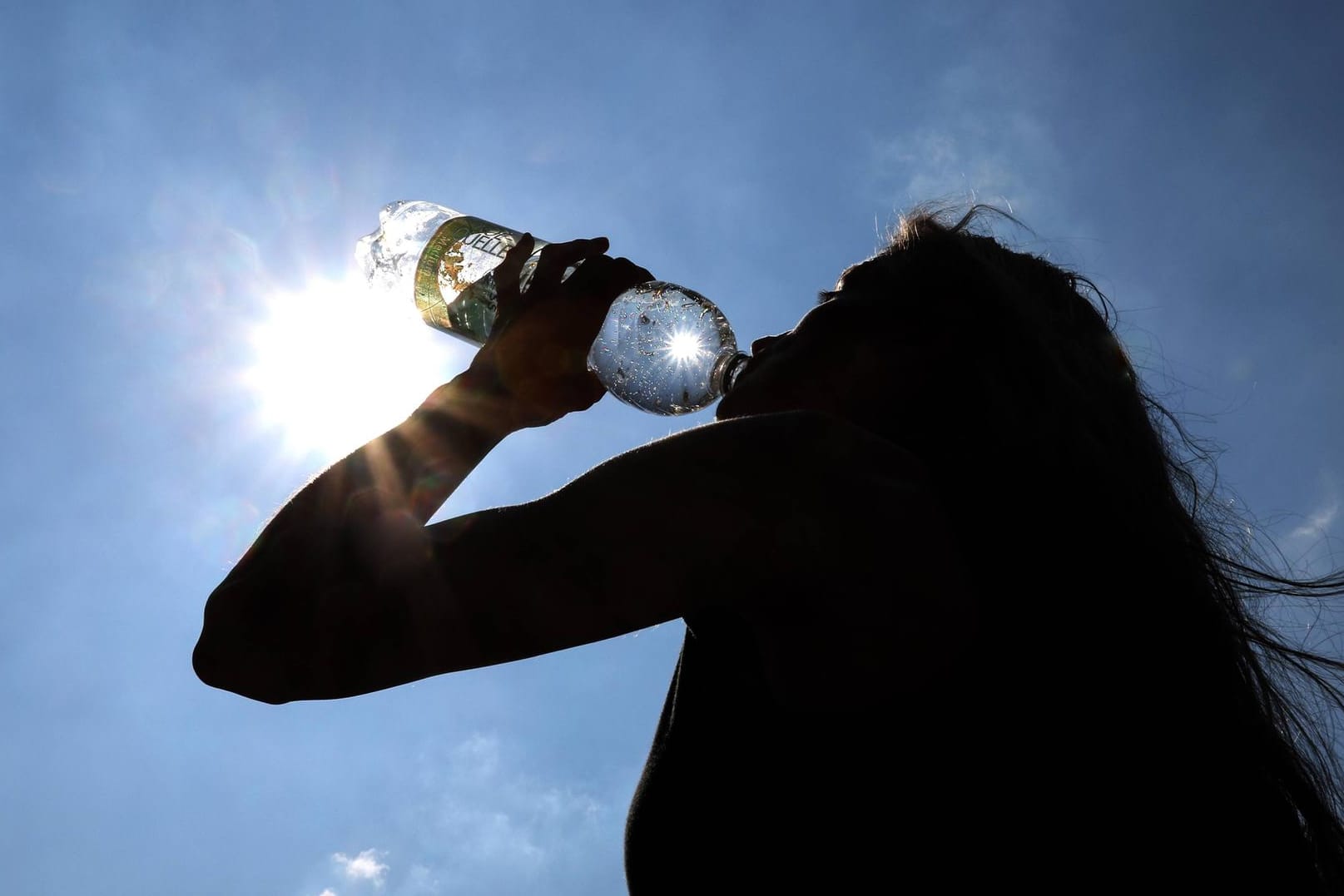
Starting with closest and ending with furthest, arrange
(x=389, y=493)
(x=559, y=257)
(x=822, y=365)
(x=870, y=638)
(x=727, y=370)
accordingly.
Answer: (x=870, y=638)
(x=389, y=493)
(x=822, y=365)
(x=559, y=257)
(x=727, y=370)

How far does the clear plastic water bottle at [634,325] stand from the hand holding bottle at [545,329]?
955 mm

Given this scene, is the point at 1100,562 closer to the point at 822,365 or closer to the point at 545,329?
the point at 822,365

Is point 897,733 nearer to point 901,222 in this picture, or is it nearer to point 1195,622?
point 1195,622

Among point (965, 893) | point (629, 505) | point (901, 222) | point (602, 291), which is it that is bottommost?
point (965, 893)

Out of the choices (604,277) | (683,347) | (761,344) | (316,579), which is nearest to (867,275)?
(761,344)

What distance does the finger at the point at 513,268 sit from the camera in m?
2.17

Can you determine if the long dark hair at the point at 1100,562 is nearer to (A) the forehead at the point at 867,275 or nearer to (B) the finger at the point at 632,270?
(A) the forehead at the point at 867,275

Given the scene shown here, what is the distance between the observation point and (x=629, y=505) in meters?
1.21

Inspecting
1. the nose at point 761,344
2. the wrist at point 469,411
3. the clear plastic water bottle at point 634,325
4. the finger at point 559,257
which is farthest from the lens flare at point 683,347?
the wrist at point 469,411

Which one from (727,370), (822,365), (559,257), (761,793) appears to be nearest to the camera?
(761,793)

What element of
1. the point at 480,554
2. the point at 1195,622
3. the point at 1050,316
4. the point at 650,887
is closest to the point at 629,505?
the point at 480,554

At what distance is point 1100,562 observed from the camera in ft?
4.96

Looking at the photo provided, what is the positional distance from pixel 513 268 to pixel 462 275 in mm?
1142

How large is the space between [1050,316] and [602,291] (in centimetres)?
104
